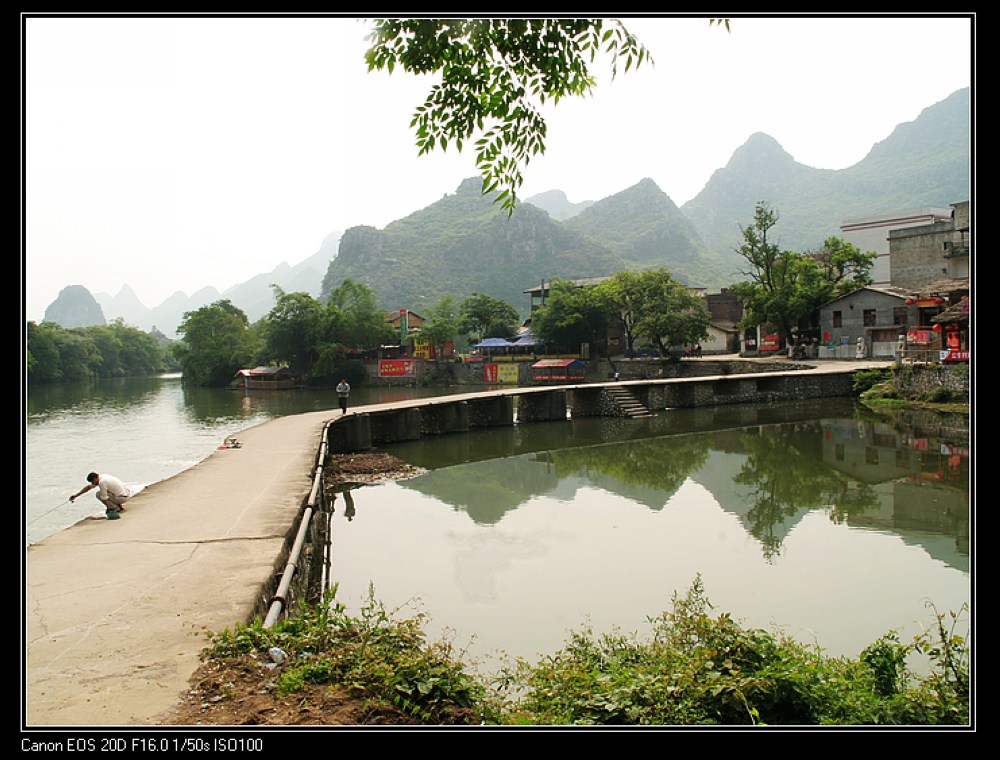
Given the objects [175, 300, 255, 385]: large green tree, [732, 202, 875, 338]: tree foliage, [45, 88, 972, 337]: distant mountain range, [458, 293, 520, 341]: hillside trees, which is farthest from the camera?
[45, 88, 972, 337]: distant mountain range

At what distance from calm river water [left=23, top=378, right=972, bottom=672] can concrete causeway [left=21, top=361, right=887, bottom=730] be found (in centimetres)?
126

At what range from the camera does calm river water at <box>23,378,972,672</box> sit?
6801mm

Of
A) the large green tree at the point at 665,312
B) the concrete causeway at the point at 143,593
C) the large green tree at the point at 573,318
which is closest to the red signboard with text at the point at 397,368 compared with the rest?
the large green tree at the point at 573,318

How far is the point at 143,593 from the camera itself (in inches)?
209

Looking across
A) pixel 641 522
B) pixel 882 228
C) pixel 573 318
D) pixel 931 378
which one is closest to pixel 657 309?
pixel 573 318

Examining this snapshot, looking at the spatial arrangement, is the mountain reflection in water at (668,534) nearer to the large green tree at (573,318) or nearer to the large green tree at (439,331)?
the large green tree at (573,318)

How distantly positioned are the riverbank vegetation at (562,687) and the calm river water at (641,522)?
1037mm

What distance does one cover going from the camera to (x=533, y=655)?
5.72 m

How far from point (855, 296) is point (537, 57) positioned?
36014 millimetres

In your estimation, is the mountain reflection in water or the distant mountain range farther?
the distant mountain range

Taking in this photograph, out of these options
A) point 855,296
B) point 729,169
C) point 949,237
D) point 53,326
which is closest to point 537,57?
point 855,296

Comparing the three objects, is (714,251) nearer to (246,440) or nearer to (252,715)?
(246,440)

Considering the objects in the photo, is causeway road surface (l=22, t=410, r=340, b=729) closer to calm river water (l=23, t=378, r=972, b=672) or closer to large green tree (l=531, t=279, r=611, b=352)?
calm river water (l=23, t=378, r=972, b=672)

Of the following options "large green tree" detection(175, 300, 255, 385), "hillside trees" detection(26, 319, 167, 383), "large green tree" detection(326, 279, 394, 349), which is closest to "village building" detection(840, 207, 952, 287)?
"large green tree" detection(326, 279, 394, 349)
